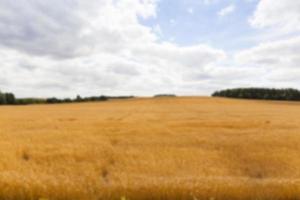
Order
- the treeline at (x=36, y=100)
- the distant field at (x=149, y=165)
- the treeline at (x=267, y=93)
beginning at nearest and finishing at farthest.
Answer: the distant field at (x=149, y=165)
the treeline at (x=36, y=100)
the treeline at (x=267, y=93)

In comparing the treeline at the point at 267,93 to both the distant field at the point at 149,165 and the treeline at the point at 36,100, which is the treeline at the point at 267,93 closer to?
the treeline at the point at 36,100

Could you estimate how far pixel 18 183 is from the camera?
23.5 feet

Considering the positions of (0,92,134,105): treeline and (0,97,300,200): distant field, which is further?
(0,92,134,105): treeline

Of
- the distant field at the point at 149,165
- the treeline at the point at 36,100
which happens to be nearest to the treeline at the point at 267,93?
the treeline at the point at 36,100

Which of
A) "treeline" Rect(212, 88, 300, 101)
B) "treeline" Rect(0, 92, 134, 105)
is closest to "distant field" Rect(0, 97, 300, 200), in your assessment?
"treeline" Rect(0, 92, 134, 105)

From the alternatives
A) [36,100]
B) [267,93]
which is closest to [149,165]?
[36,100]

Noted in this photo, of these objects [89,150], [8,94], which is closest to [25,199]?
[89,150]

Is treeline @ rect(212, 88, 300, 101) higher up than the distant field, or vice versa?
treeline @ rect(212, 88, 300, 101)

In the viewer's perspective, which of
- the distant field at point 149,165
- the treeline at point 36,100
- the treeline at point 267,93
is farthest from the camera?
the treeline at point 267,93

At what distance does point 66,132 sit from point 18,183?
6.10 metres

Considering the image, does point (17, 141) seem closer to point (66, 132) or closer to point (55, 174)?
point (66, 132)

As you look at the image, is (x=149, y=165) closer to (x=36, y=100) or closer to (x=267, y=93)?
(x=36, y=100)

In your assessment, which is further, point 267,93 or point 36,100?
point 267,93

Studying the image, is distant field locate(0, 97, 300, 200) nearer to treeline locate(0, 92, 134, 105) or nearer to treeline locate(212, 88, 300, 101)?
treeline locate(0, 92, 134, 105)
